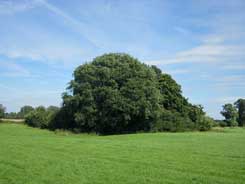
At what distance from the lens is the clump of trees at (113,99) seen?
42.4 metres

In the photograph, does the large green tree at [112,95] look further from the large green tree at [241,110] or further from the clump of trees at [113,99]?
the large green tree at [241,110]

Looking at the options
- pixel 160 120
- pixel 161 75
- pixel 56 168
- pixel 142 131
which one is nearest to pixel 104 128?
pixel 142 131

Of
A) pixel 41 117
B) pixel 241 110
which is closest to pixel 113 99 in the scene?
pixel 41 117

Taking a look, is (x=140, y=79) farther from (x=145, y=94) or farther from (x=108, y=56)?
(x=108, y=56)

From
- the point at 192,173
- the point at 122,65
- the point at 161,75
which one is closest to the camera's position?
the point at 192,173

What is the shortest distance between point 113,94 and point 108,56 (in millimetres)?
7130

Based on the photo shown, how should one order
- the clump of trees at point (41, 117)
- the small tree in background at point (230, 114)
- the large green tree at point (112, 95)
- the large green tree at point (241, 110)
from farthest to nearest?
the large green tree at point (241, 110) → the small tree in background at point (230, 114) → the clump of trees at point (41, 117) → the large green tree at point (112, 95)

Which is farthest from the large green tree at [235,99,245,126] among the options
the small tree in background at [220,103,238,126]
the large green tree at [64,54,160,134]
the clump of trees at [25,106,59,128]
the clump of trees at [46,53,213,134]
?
the clump of trees at [25,106,59,128]

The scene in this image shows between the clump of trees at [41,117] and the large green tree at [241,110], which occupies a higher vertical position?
the large green tree at [241,110]

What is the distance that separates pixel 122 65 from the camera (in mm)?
44938

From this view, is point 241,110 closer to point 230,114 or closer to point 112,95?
point 230,114

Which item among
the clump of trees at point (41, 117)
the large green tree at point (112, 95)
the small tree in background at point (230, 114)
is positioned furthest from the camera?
the small tree in background at point (230, 114)

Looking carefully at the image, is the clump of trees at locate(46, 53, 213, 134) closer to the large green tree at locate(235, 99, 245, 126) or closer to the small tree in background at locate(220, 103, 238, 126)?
the small tree in background at locate(220, 103, 238, 126)

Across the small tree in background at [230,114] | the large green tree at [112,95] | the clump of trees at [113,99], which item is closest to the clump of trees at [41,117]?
the clump of trees at [113,99]
